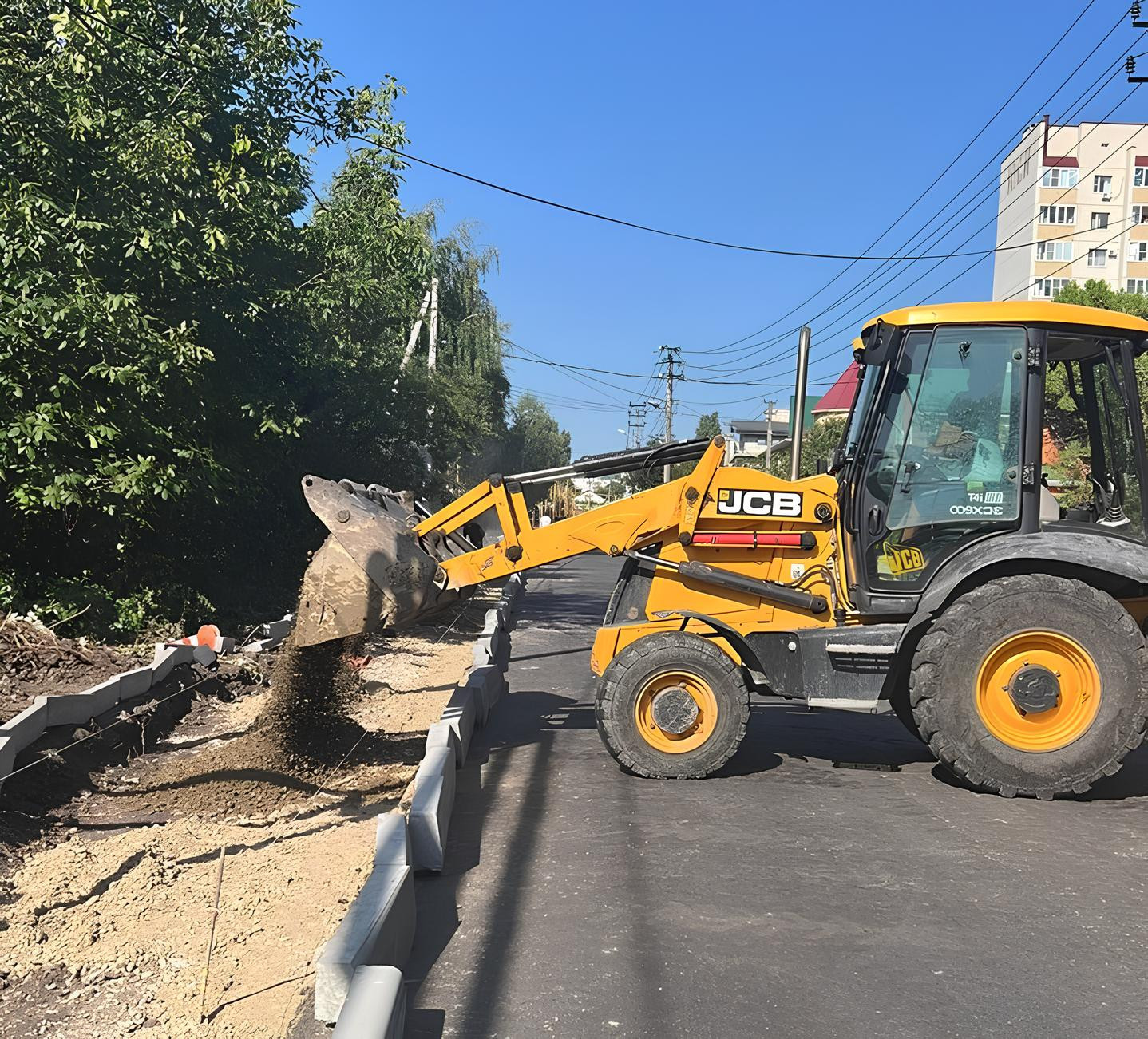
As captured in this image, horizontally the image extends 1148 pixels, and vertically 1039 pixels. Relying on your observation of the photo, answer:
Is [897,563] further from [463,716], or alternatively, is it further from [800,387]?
[463,716]

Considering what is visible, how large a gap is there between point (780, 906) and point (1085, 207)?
8193cm

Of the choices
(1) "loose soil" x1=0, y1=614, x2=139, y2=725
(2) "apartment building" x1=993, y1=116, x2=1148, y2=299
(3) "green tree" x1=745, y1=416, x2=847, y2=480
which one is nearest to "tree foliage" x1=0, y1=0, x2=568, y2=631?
(1) "loose soil" x1=0, y1=614, x2=139, y2=725

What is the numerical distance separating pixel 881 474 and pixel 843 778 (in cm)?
210

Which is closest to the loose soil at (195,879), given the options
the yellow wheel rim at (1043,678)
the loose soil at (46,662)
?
the loose soil at (46,662)

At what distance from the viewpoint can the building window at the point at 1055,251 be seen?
75438 mm

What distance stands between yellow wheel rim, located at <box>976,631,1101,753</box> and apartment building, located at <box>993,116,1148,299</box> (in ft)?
239

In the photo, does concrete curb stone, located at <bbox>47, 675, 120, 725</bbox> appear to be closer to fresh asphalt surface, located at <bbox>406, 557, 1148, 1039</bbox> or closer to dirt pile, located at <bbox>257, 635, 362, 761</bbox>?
dirt pile, located at <bbox>257, 635, 362, 761</bbox>

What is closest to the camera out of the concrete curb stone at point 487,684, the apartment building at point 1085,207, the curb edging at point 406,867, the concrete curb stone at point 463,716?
the curb edging at point 406,867

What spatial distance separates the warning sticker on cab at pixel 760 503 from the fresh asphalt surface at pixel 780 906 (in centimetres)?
180

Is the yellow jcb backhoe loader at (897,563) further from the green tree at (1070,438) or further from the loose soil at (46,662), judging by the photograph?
the loose soil at (46,662)

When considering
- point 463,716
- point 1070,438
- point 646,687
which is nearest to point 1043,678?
point 646,687

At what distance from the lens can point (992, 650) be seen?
6492 millimetres

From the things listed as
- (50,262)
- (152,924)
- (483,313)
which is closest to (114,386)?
(50,262)

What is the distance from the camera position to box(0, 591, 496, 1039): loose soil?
418cm
